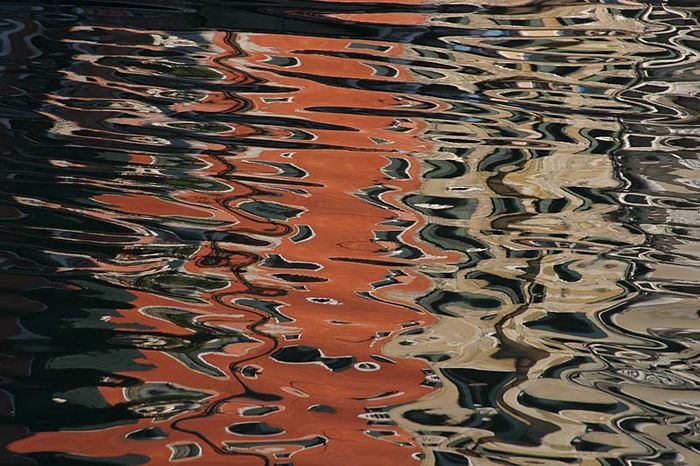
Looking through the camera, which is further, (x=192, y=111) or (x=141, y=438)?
(x=192, y=111)

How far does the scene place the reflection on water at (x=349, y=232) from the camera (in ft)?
4.00

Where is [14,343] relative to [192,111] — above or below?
below

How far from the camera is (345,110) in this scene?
Result: 196 centimetres

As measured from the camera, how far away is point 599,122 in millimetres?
1915

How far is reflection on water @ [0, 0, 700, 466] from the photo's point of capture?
1221mm

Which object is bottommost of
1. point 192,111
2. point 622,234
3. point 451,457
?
point 451,457

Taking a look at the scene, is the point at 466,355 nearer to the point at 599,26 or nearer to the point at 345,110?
the point at 345,110

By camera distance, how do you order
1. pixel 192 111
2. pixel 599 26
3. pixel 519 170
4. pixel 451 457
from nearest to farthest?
pixel 451 457 → pixel 519 170 → pixel 192 111 → pixel 599 26

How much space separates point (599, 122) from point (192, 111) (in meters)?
0.82

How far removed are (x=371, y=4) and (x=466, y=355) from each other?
3.41ft

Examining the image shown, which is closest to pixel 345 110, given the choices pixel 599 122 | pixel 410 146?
pixel 410 146

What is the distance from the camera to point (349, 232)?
1.66 m

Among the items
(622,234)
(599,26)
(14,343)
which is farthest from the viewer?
→ (599,26)

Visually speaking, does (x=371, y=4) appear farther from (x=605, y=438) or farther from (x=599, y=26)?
(x=605, y=438)
